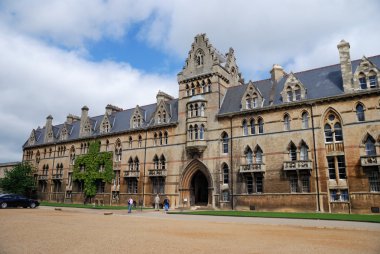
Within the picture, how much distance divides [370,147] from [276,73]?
595 inches

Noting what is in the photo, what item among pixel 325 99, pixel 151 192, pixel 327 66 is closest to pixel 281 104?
pixel 325 99

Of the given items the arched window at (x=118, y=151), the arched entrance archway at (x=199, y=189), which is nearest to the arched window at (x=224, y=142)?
the arched entrance archway at (x=199, y=189)

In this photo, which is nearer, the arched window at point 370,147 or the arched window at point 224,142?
the arched window at point 370,147

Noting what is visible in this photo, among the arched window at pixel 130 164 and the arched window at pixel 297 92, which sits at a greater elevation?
the arched window at pixel 297 92

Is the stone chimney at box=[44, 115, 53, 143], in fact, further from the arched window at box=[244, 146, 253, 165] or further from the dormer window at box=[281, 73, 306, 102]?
the dormer window at box=[281, 73, 306, 102]

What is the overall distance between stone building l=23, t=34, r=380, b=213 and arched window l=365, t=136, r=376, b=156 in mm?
88

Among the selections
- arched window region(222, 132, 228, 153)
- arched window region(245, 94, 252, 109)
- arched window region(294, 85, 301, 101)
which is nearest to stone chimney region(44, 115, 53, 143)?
arched window region(222, 132, 228, 153)

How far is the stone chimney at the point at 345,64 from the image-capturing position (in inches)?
1282

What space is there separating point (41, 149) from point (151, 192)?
33.4 metres

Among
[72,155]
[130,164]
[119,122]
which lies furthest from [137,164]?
[72,155]

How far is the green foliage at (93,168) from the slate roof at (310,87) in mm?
21593

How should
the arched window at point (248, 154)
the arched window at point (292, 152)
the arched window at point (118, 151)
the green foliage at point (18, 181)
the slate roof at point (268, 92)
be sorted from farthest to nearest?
the green foliage at point (18, 181) < the arched window at point (118, 151) < the arched window at point (248, 154) < the slate roof at point (268, 92) < the arched window at point (292, 152)

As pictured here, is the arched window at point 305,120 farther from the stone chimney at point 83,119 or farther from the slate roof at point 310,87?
the stone chimney at point 83,119

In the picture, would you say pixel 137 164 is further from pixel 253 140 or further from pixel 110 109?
pixel 253 140
